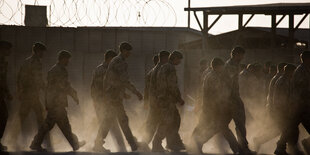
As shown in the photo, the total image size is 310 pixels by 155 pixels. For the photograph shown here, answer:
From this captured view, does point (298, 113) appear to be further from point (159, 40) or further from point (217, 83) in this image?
point (159, 40)

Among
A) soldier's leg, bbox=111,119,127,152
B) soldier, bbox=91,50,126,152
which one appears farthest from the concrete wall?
soldier, bbox=91,50,126,152

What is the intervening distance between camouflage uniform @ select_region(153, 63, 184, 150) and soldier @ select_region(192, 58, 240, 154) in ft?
1.37

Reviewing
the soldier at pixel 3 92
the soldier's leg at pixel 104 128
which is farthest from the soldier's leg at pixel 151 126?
the soldier at pixel 3 92

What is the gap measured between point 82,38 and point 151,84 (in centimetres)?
547

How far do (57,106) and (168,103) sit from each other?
73.0 inches

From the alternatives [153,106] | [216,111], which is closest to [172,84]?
[153,106]

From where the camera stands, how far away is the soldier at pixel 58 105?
1304 centimetres

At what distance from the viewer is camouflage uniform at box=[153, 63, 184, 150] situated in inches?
513

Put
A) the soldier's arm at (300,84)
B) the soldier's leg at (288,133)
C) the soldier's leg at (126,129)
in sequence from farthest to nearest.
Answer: the soldier's leg at (126,129), the soldier's leg at (288,133), the soldier's arm at (300,84)

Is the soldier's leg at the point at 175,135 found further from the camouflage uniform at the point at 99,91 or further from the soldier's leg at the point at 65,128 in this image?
the soldier's leg at the point at 65,128

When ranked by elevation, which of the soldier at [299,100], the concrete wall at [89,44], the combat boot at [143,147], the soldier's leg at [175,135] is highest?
the concrete wall at [89,44]

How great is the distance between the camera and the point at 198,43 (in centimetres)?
2966

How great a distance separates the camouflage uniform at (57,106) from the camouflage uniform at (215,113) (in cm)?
211

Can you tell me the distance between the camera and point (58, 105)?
13070 mm
